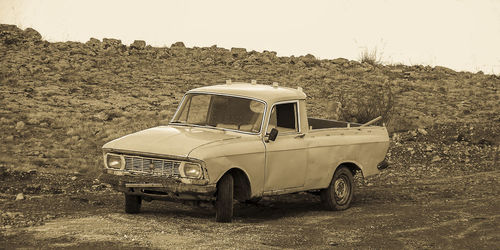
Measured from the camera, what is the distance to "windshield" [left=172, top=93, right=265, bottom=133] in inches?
482

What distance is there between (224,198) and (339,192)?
8.39 feet

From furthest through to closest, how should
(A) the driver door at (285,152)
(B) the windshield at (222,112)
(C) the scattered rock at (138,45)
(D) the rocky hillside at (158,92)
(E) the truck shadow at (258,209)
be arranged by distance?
(C) the scattered rock at (138,45) < (D) the rocky hillside at (158,92) < (E) the truck shadow at (258,209) < (B) the windshield at (222,112) < (A) the driver door at (285,152)

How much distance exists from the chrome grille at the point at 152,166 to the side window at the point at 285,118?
1853 mm

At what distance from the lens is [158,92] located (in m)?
25.3

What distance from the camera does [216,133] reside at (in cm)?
1202

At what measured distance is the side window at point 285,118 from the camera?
12.6m

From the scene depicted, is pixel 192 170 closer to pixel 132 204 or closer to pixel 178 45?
pixel 132 204

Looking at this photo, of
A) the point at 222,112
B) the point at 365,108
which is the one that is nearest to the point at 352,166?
the point at 222,112

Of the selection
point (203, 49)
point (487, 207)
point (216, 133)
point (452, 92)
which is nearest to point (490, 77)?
point (452, 92)

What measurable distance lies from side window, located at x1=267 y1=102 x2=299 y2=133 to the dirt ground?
116cm

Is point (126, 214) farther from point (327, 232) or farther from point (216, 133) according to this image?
point (327, 232)

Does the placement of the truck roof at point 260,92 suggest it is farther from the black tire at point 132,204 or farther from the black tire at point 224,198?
the black tire at point 132,204

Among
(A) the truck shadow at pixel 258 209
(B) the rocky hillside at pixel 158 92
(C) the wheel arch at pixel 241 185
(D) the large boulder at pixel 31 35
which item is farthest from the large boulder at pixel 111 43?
(C) the wheel arch at pixel 241 185

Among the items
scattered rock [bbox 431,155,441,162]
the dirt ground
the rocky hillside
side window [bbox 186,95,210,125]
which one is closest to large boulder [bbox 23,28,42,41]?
the rocky hillside
